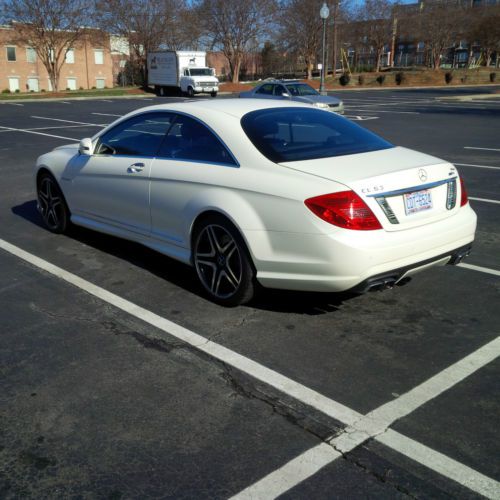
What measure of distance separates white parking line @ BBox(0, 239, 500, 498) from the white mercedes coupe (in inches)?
25.3

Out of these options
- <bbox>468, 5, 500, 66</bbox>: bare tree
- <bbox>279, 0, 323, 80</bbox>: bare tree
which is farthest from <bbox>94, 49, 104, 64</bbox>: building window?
<bbox>468, 5, 500, 66</bbox>: bare tree

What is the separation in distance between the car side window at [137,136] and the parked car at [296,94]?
16.6 metres

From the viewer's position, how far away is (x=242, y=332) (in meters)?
4.20

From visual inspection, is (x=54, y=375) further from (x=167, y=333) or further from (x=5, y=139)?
(x=5, y=139)

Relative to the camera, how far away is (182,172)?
4.86 m

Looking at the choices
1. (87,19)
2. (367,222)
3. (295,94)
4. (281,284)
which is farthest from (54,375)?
(87,19)

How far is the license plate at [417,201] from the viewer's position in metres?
4.13

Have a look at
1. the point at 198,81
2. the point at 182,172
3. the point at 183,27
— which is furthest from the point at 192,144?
the point at 183,27

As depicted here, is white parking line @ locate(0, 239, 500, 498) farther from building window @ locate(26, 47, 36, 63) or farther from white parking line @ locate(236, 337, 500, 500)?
building window @ locate(26, 47, 36, 63)

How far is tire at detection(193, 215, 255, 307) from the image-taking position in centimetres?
441

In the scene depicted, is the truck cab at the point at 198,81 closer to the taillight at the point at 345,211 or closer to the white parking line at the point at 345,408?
→ the white parking line at the point at 345,408

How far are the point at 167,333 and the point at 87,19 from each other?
5572 cm

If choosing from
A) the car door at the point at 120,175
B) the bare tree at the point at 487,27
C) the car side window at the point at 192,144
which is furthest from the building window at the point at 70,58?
the car side window at the point at 192,144

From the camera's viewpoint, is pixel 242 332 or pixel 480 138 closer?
pixel 242 332
